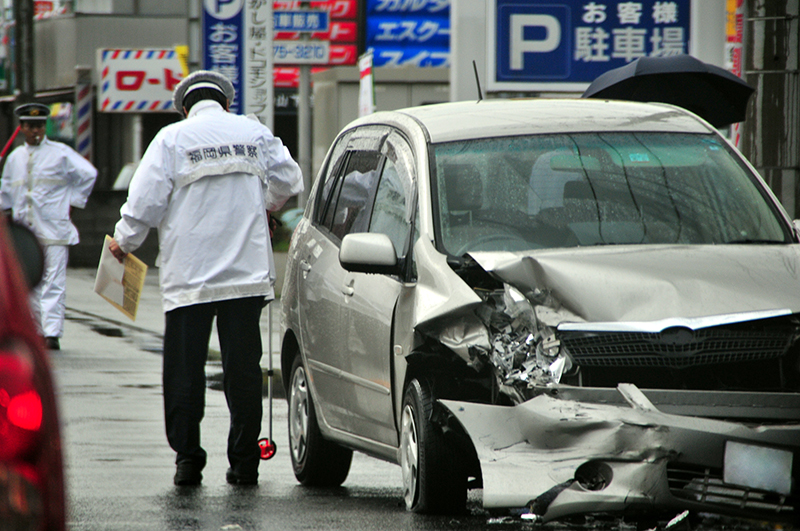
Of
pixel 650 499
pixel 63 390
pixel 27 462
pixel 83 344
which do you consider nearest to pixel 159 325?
pixel 83 344

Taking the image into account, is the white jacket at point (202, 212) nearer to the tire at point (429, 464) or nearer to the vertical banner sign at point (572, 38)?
the tire at point (429, 464)

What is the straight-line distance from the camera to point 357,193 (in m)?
6.34

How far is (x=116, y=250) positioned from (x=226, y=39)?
371 inches

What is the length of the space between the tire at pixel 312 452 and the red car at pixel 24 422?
4258mm

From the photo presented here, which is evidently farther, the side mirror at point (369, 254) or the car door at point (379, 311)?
the car door at point (379, 311)

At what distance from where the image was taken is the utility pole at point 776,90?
9.91m

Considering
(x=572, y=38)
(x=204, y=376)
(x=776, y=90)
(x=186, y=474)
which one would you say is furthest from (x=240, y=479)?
(x=572, y=38)

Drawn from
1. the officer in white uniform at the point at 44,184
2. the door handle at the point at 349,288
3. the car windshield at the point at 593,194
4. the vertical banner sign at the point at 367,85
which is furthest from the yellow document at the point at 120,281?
the vertical banner sign at the point at 367,85

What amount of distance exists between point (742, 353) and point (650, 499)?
621 millimetres

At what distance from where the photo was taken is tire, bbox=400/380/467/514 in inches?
200

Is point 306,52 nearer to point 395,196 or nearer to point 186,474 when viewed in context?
point 186,474

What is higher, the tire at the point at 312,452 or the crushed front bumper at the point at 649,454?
the crushed front bumper at the point at 649,454

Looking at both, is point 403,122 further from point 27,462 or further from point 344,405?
point 27,462

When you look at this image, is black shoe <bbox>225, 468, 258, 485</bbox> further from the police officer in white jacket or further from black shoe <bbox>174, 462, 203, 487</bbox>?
black shoe <bbox>174, 462, 203, 487</bbox>
